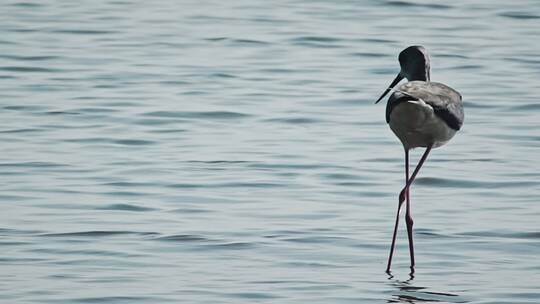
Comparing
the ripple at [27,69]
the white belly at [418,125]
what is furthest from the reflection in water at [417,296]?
the ripple at [27,69]

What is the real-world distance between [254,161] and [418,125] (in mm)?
3520

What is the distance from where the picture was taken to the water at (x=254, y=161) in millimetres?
8594

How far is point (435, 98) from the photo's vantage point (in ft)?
28.8

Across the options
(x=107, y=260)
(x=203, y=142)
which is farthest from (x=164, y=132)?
(x=107, y=260)

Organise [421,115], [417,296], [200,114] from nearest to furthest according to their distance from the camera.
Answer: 1. [417,296]
2. [421,115]
3. [200,114]

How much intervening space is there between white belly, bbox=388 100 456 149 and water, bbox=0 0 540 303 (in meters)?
0.69

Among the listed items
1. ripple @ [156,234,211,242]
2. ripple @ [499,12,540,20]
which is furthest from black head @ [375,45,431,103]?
ripple @ [499,12,540,20]

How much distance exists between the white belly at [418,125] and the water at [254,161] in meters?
0.69

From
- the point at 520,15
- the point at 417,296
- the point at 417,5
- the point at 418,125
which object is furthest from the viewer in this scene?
the point at 417,5

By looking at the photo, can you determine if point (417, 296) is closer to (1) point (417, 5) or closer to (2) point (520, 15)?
(2) point (520, 15)

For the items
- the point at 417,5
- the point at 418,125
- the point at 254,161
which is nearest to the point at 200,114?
the point at 254,161

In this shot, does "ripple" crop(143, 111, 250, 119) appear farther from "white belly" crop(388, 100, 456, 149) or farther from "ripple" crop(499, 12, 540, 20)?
"ripple" crop(499, 12, 540, 20)

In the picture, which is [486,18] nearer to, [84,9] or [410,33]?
[410,33]

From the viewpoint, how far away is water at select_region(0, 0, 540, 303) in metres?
8.59
